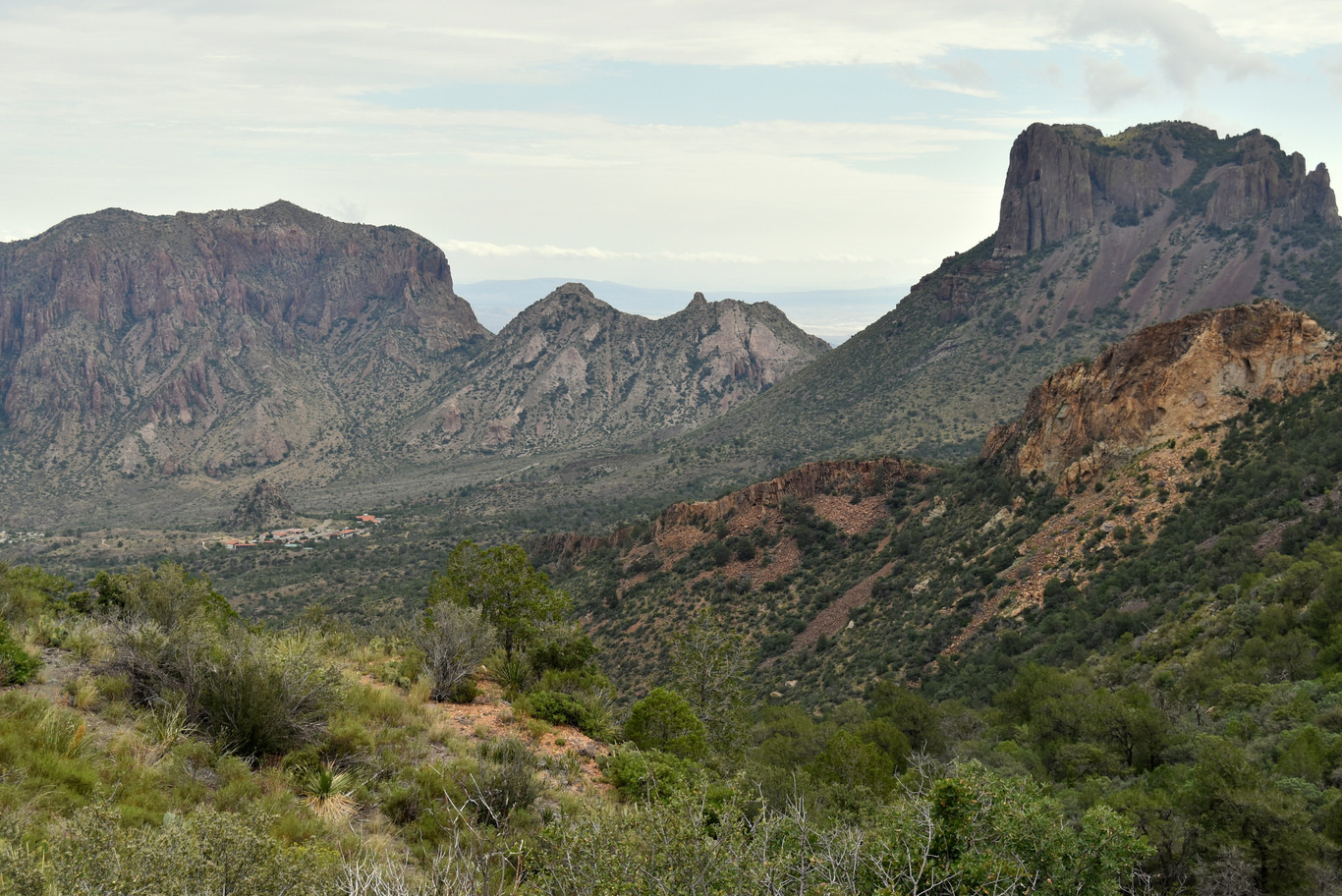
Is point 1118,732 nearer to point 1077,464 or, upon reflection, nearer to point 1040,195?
point 1077,464

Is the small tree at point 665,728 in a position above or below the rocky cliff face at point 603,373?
below

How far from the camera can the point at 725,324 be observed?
17188 centimetres

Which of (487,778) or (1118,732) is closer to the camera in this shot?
(487,778)

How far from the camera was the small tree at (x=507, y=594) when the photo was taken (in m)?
23.0

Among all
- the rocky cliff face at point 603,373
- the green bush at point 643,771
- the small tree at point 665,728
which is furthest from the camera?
the rocky cliff face at point 603,373

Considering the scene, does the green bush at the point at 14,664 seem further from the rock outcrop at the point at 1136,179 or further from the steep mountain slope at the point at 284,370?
the steep mountain slope at the point at 284,370

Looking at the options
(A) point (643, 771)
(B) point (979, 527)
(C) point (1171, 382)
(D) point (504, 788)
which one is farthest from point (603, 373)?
(D) point (504, 788)

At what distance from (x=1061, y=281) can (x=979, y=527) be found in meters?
75.8

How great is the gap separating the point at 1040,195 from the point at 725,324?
7151 cm

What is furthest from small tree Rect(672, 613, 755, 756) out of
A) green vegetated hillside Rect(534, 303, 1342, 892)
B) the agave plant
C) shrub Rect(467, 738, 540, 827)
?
the agave plant

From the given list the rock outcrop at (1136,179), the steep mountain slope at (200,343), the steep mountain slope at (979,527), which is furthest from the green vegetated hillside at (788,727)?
the steep mountain slope at (200,343)

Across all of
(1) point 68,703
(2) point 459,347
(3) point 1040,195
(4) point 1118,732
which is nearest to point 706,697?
(4) point 1118,732

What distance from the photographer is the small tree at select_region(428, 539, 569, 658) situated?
75.6ft

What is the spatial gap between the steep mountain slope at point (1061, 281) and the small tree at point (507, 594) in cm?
5898
